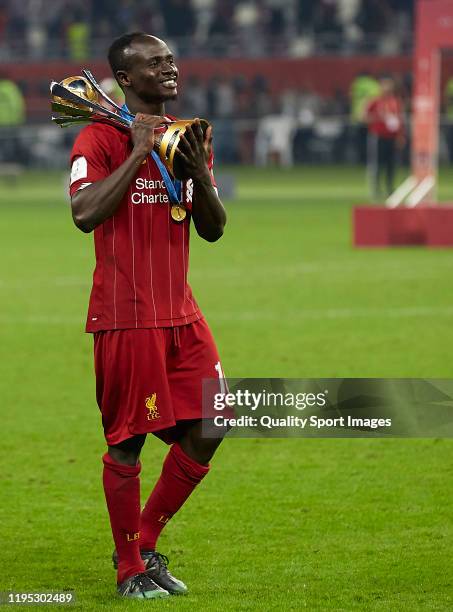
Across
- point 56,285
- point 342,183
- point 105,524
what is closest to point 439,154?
point 342,183

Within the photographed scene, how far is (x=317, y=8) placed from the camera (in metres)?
42.7

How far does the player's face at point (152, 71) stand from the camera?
495 cm

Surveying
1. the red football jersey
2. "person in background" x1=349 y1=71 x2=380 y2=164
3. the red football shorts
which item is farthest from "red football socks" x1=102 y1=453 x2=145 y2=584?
"person in background" x1=349 y1=71 x2=380 y2=164

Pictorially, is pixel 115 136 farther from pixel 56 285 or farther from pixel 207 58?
pixel 207 58

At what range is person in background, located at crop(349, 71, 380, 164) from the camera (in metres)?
37.5

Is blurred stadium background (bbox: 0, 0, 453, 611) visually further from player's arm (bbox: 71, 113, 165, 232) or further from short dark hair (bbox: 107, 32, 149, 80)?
short dark hair (bbox: 107, 32, 149, 80)

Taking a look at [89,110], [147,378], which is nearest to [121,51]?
[89,110]

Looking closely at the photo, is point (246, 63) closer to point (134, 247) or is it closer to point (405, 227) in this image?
point (405, 227)

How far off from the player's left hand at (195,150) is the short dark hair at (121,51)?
415mm

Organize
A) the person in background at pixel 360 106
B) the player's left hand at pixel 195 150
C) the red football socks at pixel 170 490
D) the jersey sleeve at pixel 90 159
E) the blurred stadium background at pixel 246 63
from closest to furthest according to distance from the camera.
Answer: the player's left hand at pixel 195 150, the jersey sleeve at pixel 90 159, the red football socks at pixel 170 490, the person in background at pixel 360 106, the blurred stadium background at pixel 246 63

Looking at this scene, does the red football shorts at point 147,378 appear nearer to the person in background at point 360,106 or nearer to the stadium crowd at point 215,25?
the person in background at point 360,106

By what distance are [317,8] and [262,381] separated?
39408 millimetres

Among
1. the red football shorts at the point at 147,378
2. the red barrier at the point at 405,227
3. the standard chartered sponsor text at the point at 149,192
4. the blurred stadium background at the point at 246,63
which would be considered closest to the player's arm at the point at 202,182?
the standard chartered sponsor text at the point at 149,192

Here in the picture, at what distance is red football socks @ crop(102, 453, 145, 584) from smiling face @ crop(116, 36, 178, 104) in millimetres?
1281
